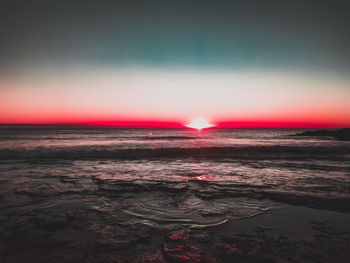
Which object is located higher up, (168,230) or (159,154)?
(168,230)

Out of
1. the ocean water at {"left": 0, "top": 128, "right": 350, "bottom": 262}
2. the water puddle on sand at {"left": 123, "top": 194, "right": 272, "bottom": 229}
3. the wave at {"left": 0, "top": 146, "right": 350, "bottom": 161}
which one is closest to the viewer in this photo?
the ocean water at {"left": 0, "top": 128, "right": 350, "bottom": 262}

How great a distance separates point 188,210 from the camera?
3998 millimetres

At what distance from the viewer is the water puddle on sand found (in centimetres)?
347

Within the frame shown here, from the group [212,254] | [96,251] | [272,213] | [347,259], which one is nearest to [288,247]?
[347,259]

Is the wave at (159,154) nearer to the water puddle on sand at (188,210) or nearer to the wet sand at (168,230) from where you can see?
the water puddle on sand at (188,210)

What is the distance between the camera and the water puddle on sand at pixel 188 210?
11.4 ft

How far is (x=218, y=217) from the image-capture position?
3.67m

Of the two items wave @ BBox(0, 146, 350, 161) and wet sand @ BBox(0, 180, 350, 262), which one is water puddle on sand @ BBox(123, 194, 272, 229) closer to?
wet sand @ BBox(0, 180, 350, 262)

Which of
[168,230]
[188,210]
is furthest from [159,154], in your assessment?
[168,230]

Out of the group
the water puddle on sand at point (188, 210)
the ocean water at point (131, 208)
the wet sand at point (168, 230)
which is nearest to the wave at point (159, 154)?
the ocean water at point (131, 208)

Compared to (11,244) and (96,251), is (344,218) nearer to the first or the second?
(96,251)

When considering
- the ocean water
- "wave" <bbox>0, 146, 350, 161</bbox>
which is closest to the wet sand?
the ocean water

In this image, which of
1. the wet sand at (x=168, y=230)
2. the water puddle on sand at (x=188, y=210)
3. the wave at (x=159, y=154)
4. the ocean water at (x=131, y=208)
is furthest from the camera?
the wave at (x=159, y=154)

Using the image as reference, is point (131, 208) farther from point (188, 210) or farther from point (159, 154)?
point (159, 154)
